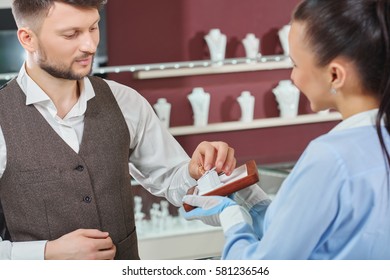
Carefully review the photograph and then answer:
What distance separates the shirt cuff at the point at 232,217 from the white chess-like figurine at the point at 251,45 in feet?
7.68

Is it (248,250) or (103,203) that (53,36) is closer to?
(103,203)

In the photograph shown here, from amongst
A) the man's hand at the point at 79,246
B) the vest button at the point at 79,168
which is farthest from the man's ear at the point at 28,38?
the man's hand at the point at 79,246

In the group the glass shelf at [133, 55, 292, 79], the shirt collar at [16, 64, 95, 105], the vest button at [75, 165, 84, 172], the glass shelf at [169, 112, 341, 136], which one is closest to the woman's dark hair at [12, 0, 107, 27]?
the shirt collar at [16, 64, 95, 105]

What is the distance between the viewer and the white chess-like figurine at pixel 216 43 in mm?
3301

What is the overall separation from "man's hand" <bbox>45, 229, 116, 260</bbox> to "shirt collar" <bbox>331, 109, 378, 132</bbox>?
0.59 m

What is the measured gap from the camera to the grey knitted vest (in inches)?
55.1

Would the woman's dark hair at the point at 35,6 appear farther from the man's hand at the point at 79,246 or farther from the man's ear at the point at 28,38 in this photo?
the man's hand at the point at 79,246

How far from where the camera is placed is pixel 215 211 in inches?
45.9

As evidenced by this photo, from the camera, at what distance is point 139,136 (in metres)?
1.60

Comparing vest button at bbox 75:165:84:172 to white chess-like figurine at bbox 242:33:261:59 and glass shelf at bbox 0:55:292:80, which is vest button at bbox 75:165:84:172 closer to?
glass shelf at bbox 0:55:292:80

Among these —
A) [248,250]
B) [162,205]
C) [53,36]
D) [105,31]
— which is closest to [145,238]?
[162,205]

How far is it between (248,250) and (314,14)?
36 cm

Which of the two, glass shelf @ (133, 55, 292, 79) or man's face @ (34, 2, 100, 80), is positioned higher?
man's face @ (34, 2, 100, 80)

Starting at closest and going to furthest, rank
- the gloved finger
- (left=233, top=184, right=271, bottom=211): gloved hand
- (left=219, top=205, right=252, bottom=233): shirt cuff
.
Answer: (left=219, top=205, right=252, bottom=233): shirt cuff < the gloved finger < (left=233, top=184, right=271, bottom=211): gloved hand
